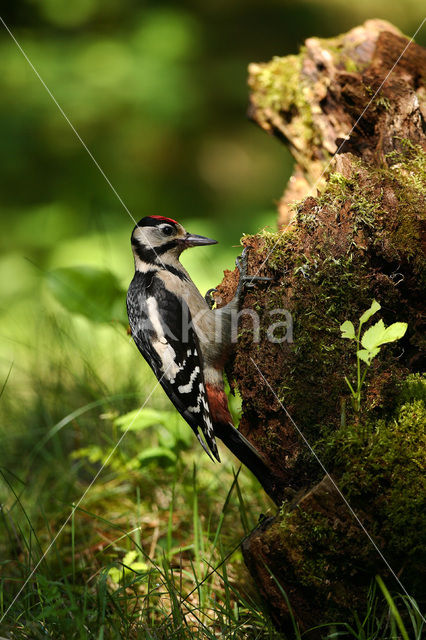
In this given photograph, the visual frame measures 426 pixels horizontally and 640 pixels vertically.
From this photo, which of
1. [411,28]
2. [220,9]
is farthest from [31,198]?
[411,28]

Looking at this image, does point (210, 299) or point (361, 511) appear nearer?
point (361, 511)

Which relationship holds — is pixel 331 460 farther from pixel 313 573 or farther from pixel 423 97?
pixel 423 97

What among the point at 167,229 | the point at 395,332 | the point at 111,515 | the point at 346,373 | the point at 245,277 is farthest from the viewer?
the point at 111,515

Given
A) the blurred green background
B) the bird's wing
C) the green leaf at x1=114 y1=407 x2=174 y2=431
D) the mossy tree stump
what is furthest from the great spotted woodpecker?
the blurred green background

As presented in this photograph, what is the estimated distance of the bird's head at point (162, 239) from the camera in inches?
117

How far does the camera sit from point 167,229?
2982 millimetres

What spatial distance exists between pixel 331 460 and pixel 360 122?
5.33 ft

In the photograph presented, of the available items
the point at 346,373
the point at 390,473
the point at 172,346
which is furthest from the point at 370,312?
the point at 172,346

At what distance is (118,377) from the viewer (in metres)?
3.86

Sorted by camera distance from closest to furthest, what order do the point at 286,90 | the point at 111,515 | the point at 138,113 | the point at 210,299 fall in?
the point at 210,299, the point at 111,515, the point at 286,90, the point at 138,113

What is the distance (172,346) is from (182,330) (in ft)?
0.30

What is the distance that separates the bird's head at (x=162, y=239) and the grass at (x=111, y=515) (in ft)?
2.76

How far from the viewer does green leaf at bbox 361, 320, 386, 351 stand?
6.35 ft

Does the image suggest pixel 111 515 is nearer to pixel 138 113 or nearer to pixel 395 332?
pixel 395 332
